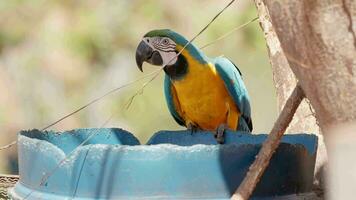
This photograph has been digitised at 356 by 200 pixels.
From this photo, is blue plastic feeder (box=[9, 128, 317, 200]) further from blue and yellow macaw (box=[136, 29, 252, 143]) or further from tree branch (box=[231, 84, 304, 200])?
blue and yellow macaw (box=[136, 29, 252, 143])

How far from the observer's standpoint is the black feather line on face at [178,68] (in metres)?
2.37

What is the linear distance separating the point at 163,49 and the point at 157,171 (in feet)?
4.29

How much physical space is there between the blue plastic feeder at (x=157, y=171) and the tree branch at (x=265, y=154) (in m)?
0.05

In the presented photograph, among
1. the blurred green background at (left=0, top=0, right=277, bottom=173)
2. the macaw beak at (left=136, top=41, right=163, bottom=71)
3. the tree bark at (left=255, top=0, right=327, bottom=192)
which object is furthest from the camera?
the blurred green background at (left=0, top=0, right=277, bottom=173)

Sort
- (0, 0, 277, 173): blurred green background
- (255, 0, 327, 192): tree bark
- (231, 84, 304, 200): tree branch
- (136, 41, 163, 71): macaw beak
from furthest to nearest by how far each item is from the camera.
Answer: (0, 0, 277, 173): blurred green background < (136, 41, 163, 71): macaw beak < (255, 0, 327, 192): tree bark < (231, 84, 304, 200): tree branch

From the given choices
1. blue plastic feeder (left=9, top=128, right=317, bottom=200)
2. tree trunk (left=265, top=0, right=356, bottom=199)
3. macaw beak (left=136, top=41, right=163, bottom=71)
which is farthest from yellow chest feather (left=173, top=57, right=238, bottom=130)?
tree trunk (left=265, top=0, right=356, bottom=199)

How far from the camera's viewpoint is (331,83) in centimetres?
85

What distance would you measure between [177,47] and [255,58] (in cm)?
212

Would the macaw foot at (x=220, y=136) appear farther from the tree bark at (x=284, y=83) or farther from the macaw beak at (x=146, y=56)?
the macaw beak at (x=146, y=56)

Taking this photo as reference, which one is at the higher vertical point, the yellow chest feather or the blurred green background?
the yellow chest feather

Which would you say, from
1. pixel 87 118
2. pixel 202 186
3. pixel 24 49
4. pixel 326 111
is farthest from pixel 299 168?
pixel 24 49

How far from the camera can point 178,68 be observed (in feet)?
7.82

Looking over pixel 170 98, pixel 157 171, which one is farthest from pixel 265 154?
pixel 170 98

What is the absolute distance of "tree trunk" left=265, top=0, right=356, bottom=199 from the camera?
0.82 meters
